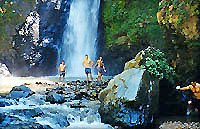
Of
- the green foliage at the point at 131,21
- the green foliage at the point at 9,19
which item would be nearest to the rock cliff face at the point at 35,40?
the green foliage at the point at 9,19

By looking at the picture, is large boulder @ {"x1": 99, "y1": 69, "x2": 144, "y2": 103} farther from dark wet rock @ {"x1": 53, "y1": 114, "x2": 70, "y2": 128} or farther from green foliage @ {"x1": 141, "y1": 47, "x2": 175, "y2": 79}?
dark wet rock @ {"x1": 53, "y1": 114, "x2": 70, "y2": 128}

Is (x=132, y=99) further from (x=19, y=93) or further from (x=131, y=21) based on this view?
(x=131, y=21)

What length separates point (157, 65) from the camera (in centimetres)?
1042

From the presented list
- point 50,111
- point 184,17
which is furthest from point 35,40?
point 184,17

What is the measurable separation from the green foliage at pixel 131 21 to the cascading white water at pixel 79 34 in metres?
2.01

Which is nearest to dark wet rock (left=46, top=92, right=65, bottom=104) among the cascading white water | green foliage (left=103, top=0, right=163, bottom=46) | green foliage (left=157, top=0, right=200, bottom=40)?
green foliage (left=157, top=0, right=200, bottom=40)

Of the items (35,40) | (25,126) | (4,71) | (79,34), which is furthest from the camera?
(79,34)

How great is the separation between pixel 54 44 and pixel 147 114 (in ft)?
58.8

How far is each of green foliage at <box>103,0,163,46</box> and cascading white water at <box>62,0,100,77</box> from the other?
2012mm

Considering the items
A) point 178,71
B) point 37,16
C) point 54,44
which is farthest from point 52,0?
point 178,71

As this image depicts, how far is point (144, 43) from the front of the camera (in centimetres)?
2147

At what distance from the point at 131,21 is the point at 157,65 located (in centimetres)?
1249

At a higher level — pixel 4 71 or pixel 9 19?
pixel 9 19

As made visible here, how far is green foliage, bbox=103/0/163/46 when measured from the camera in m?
21.2
